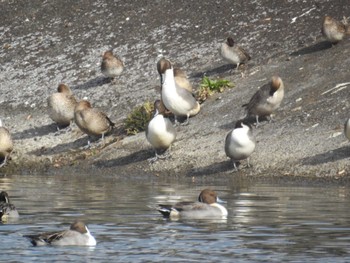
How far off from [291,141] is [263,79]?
4.13m

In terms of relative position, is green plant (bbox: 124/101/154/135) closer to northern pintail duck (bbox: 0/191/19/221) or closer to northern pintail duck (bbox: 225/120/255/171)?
northern pintail duck (bbox: 225/120/255/171)

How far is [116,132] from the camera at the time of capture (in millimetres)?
26500

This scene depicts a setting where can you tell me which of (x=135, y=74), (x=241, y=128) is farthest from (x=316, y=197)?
(x=135, y=74)

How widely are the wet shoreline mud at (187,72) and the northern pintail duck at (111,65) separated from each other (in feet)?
1.15

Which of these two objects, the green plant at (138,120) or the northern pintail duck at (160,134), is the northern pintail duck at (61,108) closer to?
the green plant at (138,120)

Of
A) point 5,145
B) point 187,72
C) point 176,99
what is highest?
point 187,72

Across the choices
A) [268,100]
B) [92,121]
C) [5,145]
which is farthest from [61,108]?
[268,100]

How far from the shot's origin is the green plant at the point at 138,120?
26.0 meters

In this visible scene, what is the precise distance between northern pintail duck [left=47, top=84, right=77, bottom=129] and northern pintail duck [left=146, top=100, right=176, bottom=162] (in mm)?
3326

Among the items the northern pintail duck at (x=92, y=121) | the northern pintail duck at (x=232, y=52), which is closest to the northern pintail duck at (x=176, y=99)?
the northern pintail duck at (x=92, y=121)

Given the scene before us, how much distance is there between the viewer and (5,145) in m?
25.7

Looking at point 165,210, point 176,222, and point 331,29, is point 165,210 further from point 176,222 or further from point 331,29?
point 331,29

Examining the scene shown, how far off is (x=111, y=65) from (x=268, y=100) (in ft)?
17.6

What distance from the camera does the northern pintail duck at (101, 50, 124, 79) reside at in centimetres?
2880
